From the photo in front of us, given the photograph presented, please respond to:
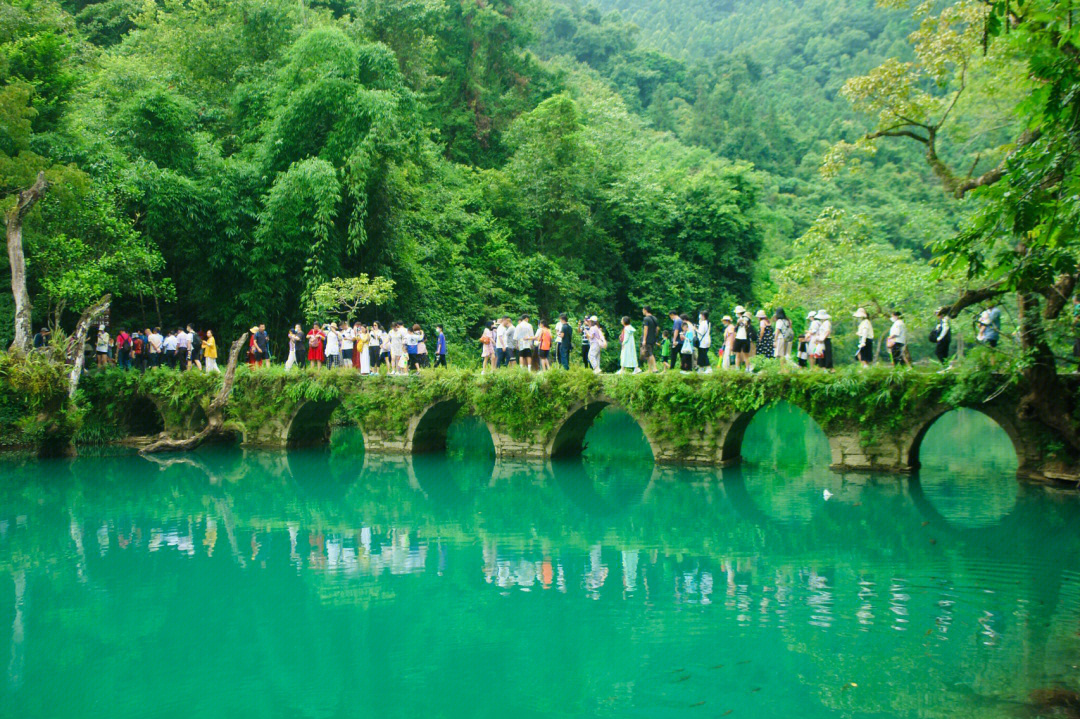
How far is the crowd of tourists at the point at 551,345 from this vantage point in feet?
62.0

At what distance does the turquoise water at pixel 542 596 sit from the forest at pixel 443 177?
3.87m

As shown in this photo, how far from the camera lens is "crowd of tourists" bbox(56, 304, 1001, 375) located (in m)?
18.9

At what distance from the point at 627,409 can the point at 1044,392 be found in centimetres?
843

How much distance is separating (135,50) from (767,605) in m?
32.9

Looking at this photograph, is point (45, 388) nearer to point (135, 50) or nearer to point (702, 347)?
point (702, 347)

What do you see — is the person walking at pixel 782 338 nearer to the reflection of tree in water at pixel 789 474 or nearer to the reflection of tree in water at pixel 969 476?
the reflection of tree in water at pixel 789 474

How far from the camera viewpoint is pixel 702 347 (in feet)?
67.4

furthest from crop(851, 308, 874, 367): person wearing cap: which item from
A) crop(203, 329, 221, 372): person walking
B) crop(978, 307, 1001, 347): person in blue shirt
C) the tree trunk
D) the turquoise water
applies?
crop(203, 329, 221, 372): person walking

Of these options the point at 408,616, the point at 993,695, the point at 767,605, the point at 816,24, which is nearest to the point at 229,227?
the point at 408,616

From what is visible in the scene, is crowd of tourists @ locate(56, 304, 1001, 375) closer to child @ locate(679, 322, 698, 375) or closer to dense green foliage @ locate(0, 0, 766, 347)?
child @ locate(679, 322, 698, 375)

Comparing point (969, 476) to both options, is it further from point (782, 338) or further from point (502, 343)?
point (502, 343)

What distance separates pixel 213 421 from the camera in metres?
23.8

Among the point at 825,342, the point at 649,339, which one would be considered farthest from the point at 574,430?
the point at 825,342

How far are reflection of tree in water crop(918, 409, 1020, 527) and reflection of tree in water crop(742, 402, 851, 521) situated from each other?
1935 mm
